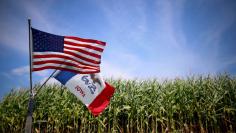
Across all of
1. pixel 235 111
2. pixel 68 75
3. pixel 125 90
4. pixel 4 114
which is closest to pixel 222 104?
pixel 235 111

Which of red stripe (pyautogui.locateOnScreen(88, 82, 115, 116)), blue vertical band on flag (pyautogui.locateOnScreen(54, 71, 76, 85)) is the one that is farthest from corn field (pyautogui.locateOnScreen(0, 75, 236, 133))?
blue vertical band on flag (pyautogui.locateOnScreen(54, 71, 76, 85))

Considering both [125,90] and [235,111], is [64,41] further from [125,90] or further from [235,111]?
[235,111]

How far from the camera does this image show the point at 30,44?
5.95m

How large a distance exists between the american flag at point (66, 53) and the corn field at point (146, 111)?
4266 millimetres

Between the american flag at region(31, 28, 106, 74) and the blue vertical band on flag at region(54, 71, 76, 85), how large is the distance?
369mm

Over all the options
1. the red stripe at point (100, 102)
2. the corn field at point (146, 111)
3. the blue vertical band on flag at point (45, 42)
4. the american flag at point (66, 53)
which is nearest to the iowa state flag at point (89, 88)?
the red stripe at point (100, 102)

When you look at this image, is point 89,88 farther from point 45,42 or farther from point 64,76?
point 45,42

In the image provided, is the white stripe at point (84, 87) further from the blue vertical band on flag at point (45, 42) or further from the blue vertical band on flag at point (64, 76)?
the blue vertical band on flag at point (45, 42)

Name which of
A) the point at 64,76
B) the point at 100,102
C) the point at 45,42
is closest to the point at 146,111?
the point at 100,102

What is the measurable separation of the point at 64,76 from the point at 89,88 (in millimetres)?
850

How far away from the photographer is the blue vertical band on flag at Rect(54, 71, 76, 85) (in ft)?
21.3

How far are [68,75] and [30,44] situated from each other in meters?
1.40

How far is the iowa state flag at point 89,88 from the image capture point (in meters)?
6.36

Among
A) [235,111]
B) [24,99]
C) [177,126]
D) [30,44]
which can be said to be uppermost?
[30,44]
